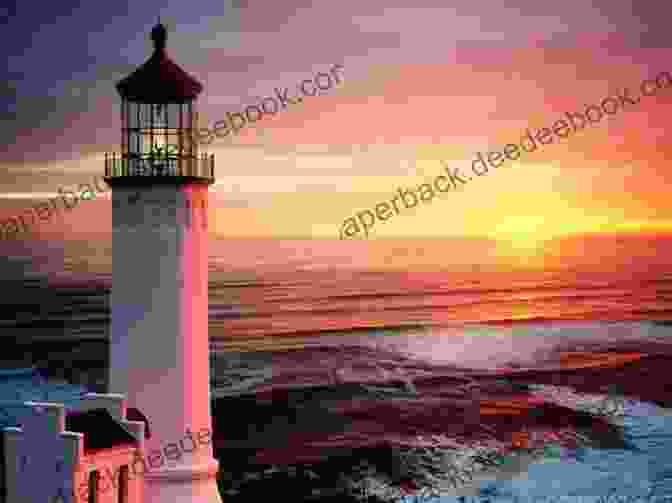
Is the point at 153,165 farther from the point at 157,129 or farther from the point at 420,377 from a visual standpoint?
the point at 420,377

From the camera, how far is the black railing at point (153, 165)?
10945mm

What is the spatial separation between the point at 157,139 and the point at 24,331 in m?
33.2

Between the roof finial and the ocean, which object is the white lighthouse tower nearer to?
the roof finial

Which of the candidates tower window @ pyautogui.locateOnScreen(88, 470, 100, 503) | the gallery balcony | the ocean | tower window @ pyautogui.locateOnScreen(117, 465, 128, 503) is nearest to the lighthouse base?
tower window @ pyautogui.locateOnScreen(117, 465, 128, 503)

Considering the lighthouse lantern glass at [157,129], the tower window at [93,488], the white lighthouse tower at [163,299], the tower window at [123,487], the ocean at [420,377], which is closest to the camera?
the tower window at [93,488]

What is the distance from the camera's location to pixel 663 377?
31.7 meters

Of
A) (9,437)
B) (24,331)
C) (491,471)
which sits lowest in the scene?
(491,471)

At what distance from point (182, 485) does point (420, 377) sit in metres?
21.7

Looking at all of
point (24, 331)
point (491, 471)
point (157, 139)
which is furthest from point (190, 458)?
point (24, 331)

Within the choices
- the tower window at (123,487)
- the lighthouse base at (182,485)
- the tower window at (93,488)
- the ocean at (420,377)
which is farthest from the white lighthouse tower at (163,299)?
the ocean at (420,377)

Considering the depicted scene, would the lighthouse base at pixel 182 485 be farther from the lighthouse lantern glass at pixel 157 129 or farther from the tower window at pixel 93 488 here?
the lighthouse lantern glass at pixel 157 129

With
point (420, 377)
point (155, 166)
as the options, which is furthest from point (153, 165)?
point (420, 377)

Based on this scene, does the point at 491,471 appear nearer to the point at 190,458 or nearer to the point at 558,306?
the point at 190,458

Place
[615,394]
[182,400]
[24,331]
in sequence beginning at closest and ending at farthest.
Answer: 1. [182,400]
2. [615,394]
3. [24,331]
